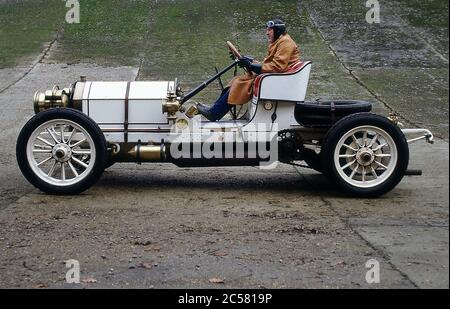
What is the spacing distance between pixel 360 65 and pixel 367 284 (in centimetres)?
1070

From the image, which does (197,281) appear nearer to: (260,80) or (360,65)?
(260,80)

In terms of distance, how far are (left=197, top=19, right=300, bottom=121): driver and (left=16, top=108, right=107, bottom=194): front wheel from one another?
1222mm

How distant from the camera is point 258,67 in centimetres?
730

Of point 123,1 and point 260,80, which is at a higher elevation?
point 123,1

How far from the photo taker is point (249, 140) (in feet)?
23.4

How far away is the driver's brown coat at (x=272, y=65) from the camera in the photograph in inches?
280

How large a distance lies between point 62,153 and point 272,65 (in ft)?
7.67

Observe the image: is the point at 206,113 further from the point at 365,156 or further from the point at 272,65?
the point at 365,156

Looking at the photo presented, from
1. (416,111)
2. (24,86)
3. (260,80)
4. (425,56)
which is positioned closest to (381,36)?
(425,56)

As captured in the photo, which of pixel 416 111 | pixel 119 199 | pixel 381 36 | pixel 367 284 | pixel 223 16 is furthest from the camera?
pixel 223 16

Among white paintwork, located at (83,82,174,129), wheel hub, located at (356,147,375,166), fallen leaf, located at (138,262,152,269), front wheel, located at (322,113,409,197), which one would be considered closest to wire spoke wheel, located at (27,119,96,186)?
white paintwork, located at (83,82,174,129)

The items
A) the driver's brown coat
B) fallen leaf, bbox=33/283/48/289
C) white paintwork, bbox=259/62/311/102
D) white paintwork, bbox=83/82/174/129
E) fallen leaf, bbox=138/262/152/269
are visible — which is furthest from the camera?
white paintwork, bbox=83/82/174/129

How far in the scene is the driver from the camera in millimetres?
7133

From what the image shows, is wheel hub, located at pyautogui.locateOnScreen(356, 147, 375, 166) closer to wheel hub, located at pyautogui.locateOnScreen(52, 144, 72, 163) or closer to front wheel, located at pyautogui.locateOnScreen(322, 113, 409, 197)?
front wheel, located at pyautogui.locateOnScreen(322, 113, 409, 197)
